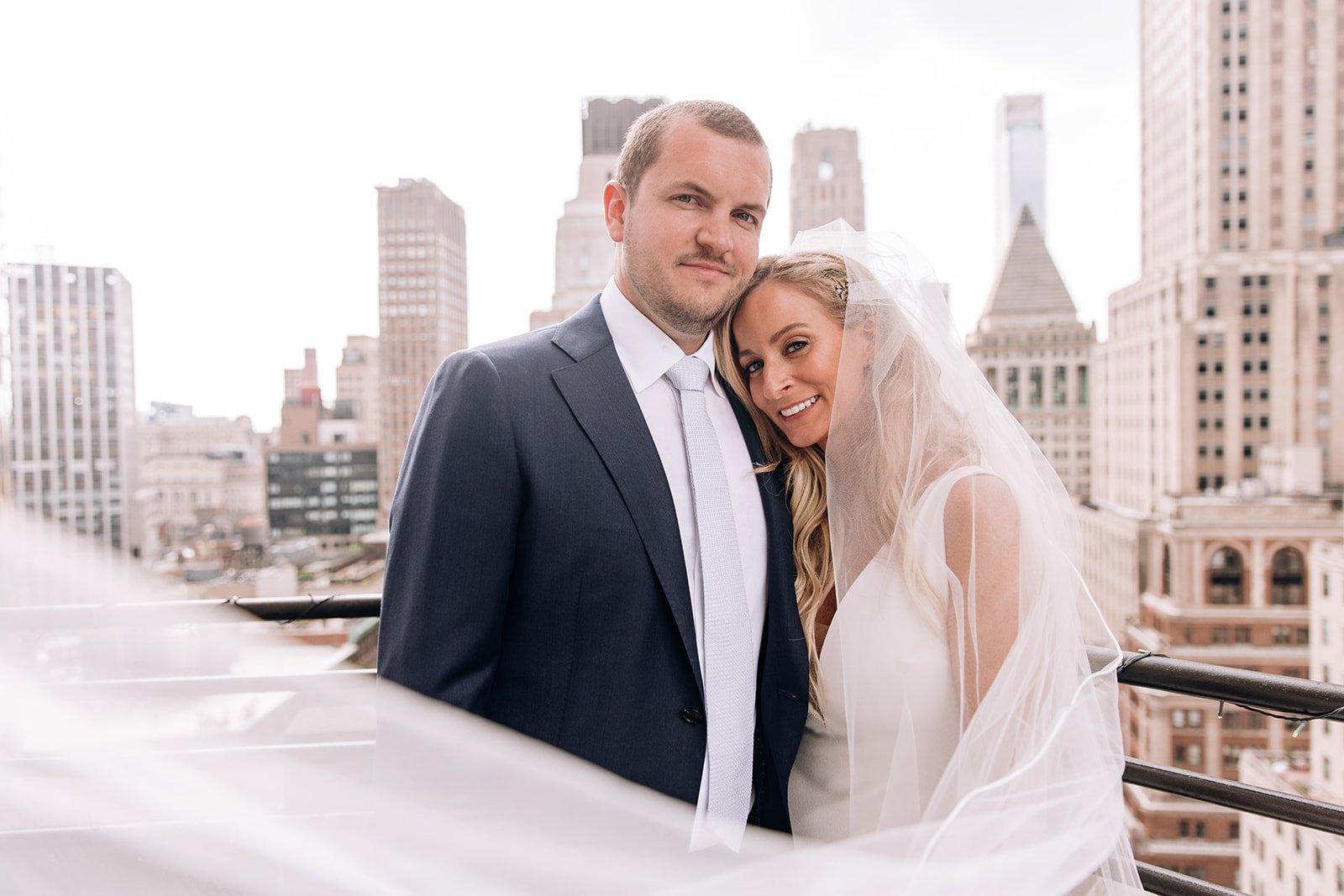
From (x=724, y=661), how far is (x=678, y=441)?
347 millimetres

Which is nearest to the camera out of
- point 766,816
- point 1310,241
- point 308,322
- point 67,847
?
point 67,847

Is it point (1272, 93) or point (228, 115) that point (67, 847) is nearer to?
point (228, 115)

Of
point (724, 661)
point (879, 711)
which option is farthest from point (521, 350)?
point (879, 711)

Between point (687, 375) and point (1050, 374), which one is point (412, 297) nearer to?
point (687, 375)

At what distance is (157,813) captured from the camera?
97cm

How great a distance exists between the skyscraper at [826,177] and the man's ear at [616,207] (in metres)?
62.5

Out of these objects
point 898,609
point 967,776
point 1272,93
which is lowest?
point 967,776

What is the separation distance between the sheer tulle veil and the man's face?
25 cm

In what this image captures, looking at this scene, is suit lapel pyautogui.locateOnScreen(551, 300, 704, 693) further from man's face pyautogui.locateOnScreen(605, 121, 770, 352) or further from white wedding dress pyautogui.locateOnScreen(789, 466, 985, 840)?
white wedding dress pyautogui.locateOnScreen(789, 466, 985, 840)

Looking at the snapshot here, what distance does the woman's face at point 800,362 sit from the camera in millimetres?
1439

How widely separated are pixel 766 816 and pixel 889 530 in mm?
498

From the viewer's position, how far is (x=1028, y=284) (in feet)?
181

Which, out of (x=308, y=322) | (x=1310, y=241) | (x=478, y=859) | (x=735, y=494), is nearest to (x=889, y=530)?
(x=735, y=494)

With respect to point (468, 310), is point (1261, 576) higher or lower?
lower
